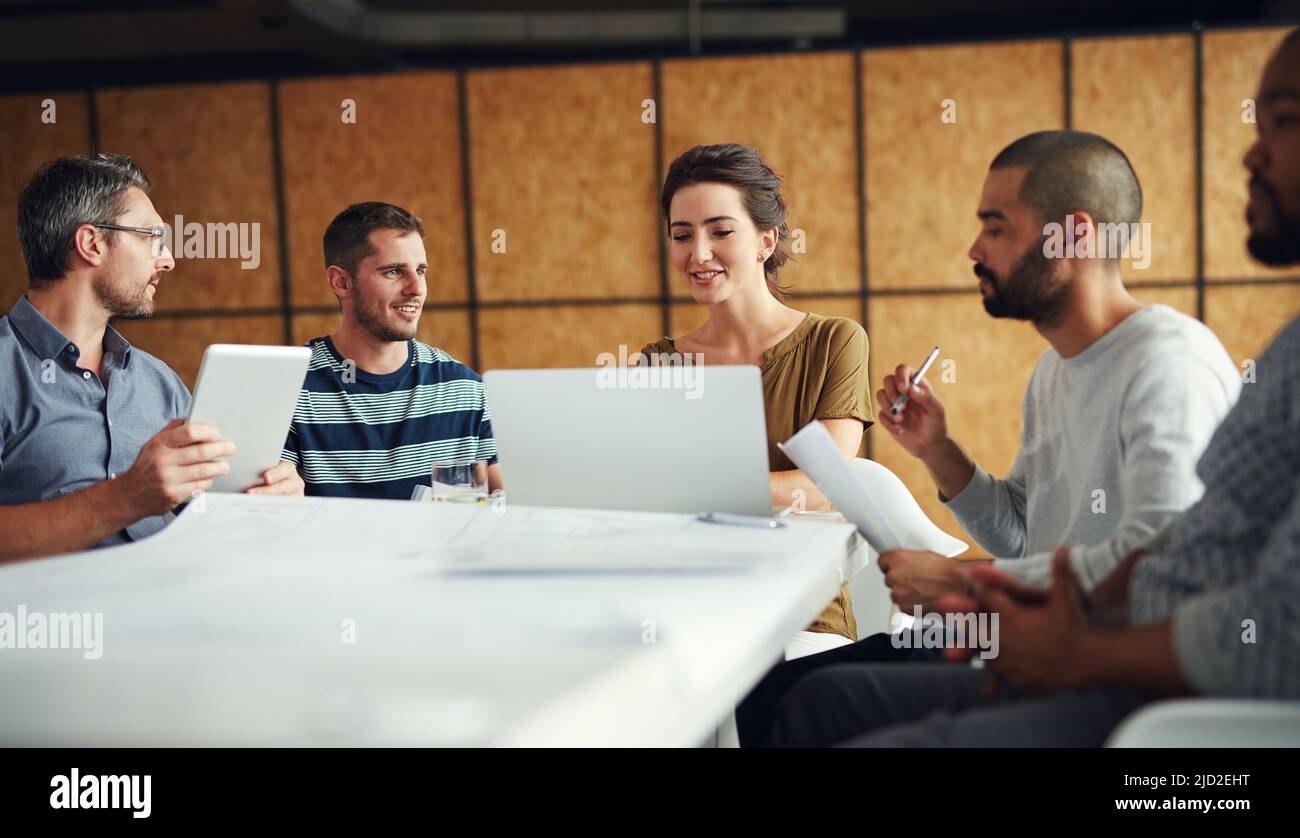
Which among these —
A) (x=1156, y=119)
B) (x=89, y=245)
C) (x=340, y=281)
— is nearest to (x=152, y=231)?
(x=89, y=245)

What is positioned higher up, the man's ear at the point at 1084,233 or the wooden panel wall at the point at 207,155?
the wooden panel wall at the point at 207,155

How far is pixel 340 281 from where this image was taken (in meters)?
2.84

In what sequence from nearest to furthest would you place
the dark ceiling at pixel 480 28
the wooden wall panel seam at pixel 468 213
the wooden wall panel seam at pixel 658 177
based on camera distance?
the wooden wall panel seam at pixel 658 177 < the wooden wall panel seam at pixel 468 213 < the dark ceiling at pixel 480 28

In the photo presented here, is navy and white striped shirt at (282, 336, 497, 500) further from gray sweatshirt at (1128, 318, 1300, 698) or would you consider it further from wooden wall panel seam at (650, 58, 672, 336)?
wooden wall panel seam at (650, 58, 672, 336)

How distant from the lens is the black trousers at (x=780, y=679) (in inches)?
73.0

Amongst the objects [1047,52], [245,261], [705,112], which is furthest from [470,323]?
[1047,52]

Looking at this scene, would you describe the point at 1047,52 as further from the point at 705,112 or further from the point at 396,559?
the point at 396,559

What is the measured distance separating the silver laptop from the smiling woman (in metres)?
0.57

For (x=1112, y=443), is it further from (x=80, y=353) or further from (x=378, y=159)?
(x=378, y=159)

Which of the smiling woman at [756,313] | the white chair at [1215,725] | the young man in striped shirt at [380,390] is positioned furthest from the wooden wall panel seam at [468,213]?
the white chair at [1215,725]

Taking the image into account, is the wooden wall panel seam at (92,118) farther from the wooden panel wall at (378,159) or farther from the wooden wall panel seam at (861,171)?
the wooden wall panel seam at (861,171)

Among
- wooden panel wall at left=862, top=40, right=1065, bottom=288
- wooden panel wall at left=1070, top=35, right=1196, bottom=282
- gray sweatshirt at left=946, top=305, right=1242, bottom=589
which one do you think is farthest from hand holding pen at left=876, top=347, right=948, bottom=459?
wooden panel wall at left=1070, top=35, right=1196, bottom=282

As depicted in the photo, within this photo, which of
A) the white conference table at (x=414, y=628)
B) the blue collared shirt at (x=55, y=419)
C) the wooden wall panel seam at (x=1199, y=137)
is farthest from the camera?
the wooden wall panel seam at (x=1199, y=137)

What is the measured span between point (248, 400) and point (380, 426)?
871 mm
